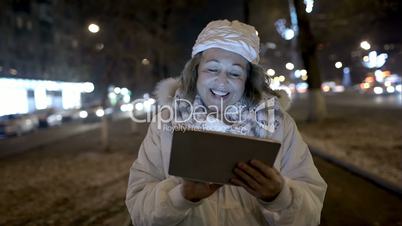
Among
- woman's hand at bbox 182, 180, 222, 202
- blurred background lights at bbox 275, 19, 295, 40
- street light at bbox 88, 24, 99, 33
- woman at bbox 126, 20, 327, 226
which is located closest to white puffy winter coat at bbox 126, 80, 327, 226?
woman at bbox 126, 20, 327, 226

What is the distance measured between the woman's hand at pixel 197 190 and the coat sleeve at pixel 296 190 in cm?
23

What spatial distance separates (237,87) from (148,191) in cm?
61

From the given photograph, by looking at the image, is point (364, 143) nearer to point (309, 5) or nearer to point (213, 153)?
point (309, 5)

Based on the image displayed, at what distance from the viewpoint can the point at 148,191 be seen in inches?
74.2

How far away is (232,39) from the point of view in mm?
1927

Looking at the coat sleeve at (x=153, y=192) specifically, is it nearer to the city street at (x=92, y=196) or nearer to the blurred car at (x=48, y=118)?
the city street at (x=92, y=196)

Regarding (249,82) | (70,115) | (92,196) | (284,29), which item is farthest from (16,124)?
(249,82)

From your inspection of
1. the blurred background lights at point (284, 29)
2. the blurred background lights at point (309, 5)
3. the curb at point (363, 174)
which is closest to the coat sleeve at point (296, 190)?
the curb at point (363, 174)

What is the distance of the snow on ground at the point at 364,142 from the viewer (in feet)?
28.8

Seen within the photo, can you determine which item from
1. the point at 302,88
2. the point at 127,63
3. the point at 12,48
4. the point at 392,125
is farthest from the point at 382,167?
the point at 302,88

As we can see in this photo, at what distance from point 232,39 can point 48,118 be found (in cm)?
3219

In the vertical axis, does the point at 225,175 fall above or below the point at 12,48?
below

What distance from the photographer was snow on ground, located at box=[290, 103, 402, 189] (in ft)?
28.8

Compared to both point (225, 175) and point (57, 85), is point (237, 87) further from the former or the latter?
point (57, 85)
